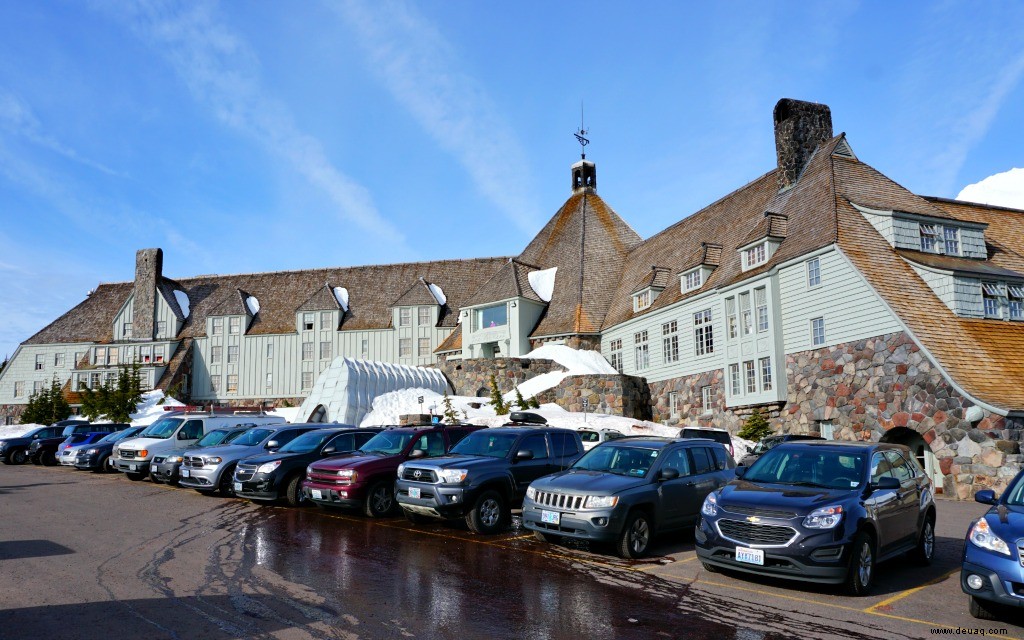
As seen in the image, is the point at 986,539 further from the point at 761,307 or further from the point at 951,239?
the point at 951,239

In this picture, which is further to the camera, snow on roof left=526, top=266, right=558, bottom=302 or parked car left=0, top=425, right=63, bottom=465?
snow on roof left=526, top=266, right=558, bottom=302

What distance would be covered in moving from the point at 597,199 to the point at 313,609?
144 ft

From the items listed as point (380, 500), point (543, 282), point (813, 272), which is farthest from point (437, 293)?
point (380, 500)

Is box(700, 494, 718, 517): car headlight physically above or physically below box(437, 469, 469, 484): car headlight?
below

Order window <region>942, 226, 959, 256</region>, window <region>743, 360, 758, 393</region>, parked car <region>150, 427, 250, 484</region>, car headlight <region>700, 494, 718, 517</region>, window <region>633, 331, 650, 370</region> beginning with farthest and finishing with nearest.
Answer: window <region>633, 331, 650, 370</region> < window <region>743, 360, 758, 393</region> < window <region>942, 226, 959, 256</region> < parked car <region>150, 427, 250, 484</region> < car headlight <region>700, 494, 718, 517</region>

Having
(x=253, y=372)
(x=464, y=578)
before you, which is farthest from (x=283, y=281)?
(x=464, y=578)

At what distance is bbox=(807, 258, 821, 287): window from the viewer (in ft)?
82.6

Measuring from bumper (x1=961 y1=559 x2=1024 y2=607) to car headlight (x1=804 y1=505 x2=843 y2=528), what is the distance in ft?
4.43

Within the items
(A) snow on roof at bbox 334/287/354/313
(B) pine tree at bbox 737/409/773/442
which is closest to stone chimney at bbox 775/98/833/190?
(B) pine tree at bbox 737/409/773/442

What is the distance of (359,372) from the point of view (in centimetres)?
3353

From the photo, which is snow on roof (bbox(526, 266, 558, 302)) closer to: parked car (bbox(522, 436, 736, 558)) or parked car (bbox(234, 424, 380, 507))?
parked car (bbox(234, 424, 380, 507))

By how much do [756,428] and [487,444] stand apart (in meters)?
16.0

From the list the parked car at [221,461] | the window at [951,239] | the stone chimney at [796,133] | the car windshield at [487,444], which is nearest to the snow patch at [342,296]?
the stone chimney at [796,133]

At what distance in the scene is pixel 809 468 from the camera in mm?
9766
